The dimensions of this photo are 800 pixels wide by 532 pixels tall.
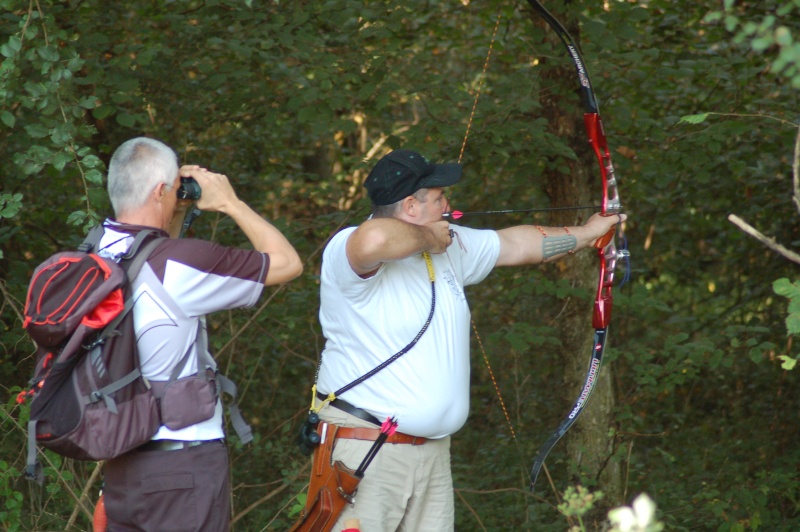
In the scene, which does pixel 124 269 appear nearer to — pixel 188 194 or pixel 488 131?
pixel 188 194

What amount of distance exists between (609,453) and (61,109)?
9.63ft

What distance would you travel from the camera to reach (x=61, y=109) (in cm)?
296

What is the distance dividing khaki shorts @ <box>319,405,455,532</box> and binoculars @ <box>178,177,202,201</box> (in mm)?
773

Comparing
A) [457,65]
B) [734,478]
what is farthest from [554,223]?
[457,65]

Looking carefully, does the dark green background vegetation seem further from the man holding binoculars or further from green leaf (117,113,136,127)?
the man holding binoculars

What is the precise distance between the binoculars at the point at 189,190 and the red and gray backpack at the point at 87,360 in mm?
167

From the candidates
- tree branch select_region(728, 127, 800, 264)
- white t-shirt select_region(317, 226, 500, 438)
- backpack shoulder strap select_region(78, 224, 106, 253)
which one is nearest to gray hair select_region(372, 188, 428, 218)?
white t-shirt select_region(317, 226, 500, 438)

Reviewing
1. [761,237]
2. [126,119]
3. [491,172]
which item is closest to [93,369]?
[761,237]

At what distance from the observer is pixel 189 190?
228cm

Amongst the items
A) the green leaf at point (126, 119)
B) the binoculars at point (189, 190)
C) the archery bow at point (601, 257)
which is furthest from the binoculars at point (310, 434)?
the green leaf at point (126, 119)

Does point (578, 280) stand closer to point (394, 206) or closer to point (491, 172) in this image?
point (491, 172)

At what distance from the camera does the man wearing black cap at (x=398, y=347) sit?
8.49ft

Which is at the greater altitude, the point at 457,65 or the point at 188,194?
the point at 188,194

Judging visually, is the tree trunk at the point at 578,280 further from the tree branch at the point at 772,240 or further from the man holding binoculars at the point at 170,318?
the tree branch at the point at 772,240
